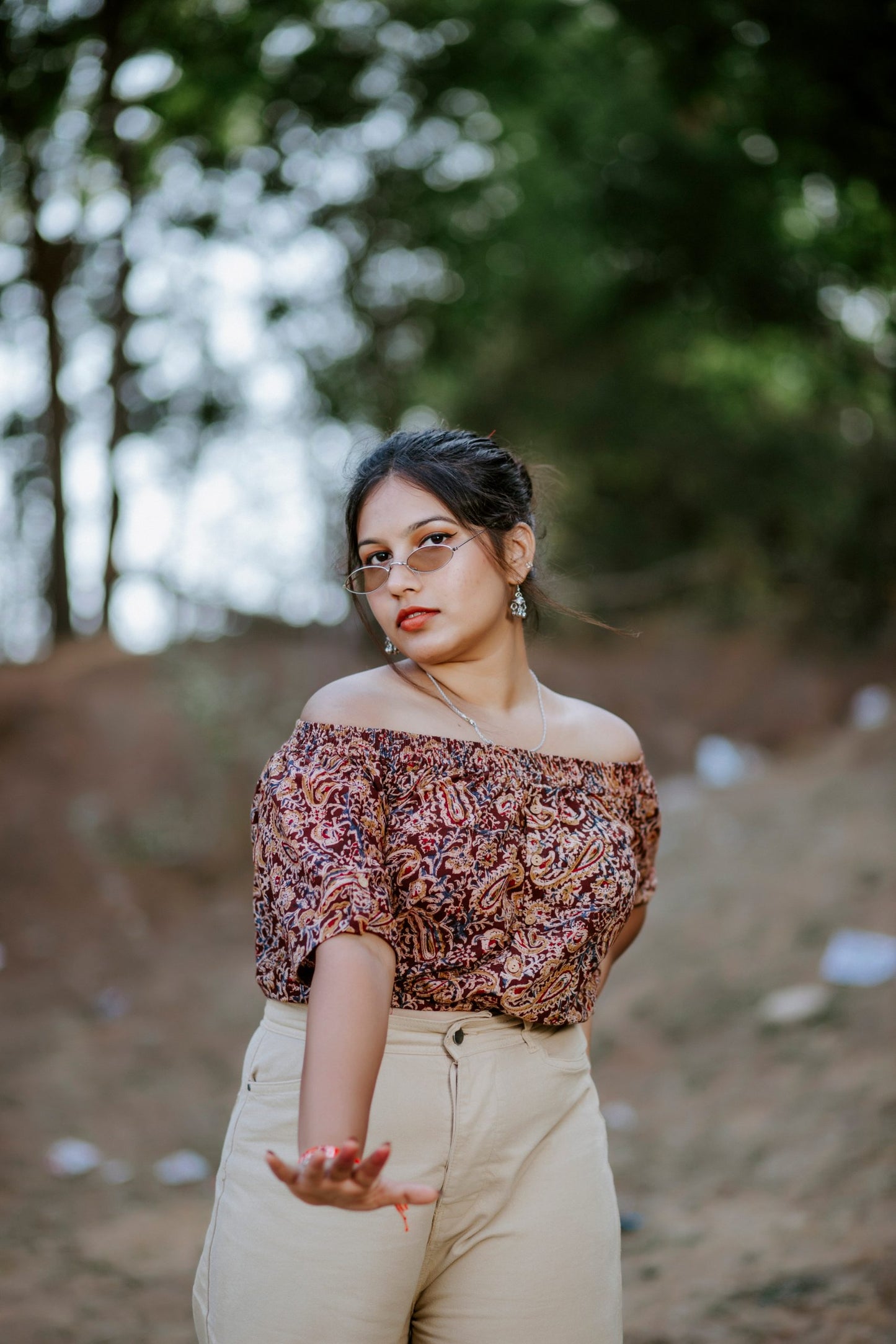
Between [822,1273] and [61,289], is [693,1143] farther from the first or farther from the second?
[61,289]

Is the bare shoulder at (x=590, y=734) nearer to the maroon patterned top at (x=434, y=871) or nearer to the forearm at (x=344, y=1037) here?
the maroon patterned top at (x=434, y=871)

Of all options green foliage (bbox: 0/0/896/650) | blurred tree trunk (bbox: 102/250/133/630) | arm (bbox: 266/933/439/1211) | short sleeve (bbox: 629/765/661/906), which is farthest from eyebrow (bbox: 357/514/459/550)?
blurred tree trunk (bbox: 102/250/133/630)

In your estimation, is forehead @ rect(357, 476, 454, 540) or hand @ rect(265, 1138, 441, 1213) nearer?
hand @ rect(265, 1138, 441, 1213)

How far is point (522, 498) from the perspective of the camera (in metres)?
1.84

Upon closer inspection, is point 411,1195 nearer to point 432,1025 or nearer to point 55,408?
point 432,1025

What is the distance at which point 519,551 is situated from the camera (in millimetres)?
1799

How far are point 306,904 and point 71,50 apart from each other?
8282 mm

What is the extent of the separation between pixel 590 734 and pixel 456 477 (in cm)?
44

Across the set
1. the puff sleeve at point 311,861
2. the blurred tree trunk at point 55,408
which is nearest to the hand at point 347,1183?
the puff sleeve at point 311,861

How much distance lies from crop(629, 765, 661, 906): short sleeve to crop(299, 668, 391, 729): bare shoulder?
48 cm

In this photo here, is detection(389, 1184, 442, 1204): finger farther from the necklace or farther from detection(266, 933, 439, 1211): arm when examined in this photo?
the necklace

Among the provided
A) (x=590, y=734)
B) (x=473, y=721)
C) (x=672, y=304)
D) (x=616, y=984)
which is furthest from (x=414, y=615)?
(x=672, y=304)

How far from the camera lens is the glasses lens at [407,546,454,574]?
1667mm

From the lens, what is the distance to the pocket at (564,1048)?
159cm
